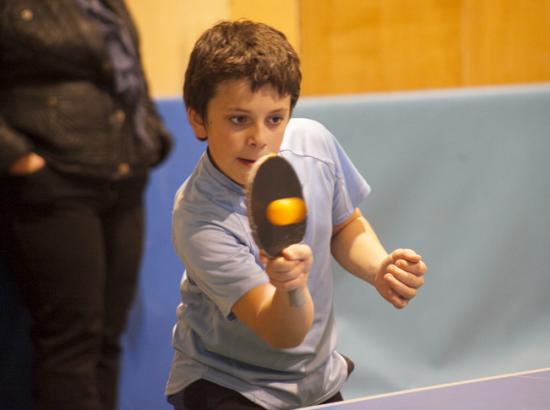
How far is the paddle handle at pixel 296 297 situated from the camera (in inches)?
44.6

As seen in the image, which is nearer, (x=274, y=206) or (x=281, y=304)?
(x=274, y=206)

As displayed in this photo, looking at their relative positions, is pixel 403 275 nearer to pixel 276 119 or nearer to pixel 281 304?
pixel 281 304

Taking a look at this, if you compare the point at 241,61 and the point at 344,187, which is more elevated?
the point at 241,61

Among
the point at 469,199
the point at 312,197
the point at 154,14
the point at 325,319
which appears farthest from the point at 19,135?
the point at 469,199

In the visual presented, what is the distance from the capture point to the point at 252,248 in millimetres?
1373

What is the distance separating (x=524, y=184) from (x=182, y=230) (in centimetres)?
87

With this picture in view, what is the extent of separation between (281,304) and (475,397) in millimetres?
262

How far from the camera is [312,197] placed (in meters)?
1.44

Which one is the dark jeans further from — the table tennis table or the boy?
the table tennis table

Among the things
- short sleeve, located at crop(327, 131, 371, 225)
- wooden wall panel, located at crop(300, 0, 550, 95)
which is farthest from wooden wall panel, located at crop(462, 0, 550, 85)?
short sleeve, located at crop(327, 131, 371, 225)


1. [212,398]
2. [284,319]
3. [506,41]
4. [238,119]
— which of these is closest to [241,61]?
[238,119]

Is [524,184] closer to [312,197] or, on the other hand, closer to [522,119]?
[522,119]

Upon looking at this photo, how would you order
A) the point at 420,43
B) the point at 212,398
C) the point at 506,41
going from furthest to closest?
1. the point at 506,41
2. the point at 420,43
3. the point at 212,398

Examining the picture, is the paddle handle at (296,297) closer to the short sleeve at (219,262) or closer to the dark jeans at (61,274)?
the short sleeve at (219,262)
